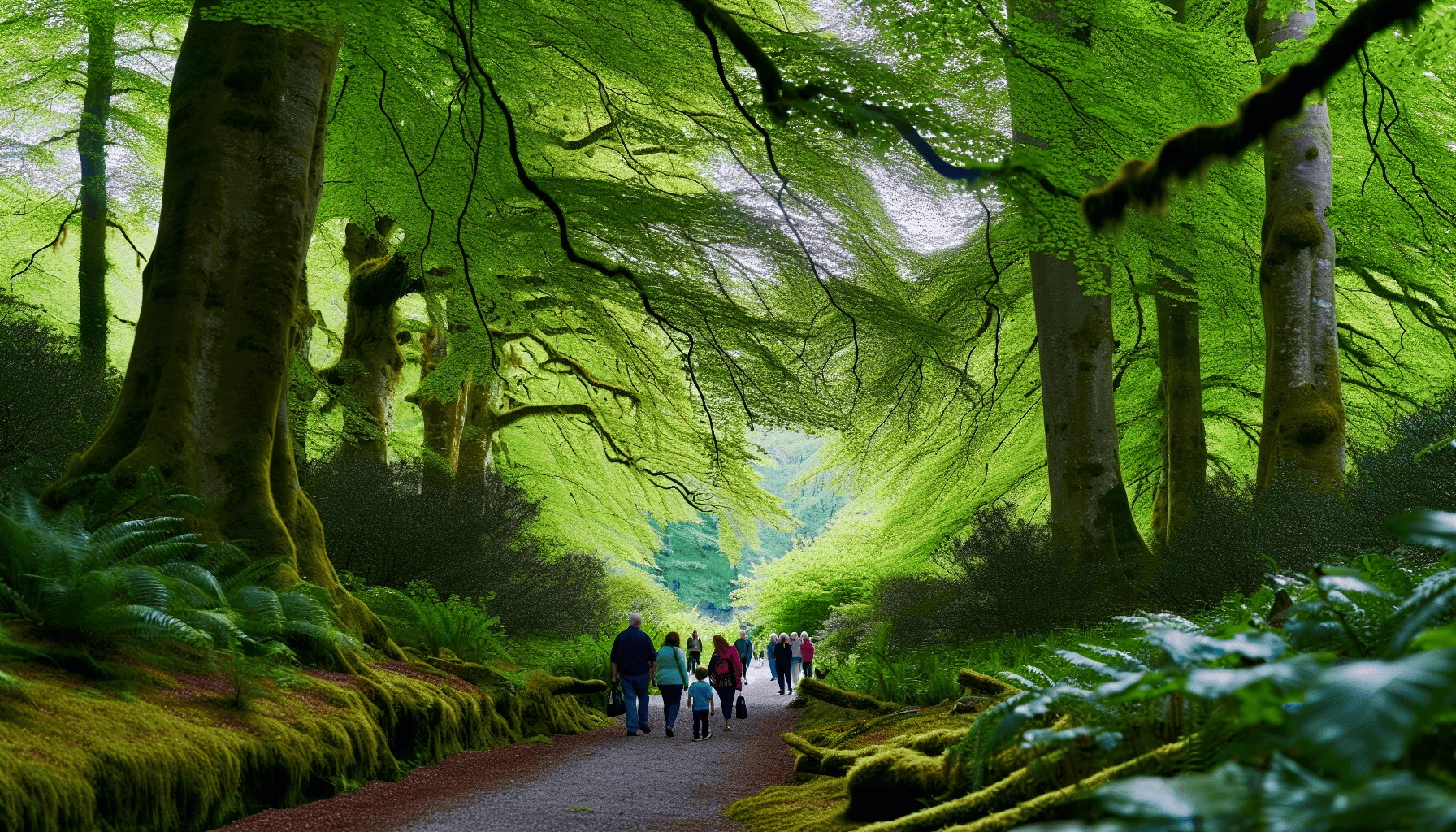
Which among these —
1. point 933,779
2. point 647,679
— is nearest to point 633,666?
point 647,679

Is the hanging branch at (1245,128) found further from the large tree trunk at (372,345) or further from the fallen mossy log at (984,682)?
the large tree trunk at (372,345)

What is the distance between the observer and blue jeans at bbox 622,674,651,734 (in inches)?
393

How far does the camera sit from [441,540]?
11.5m

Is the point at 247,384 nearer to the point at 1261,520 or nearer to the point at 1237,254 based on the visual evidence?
the point at 1261,520

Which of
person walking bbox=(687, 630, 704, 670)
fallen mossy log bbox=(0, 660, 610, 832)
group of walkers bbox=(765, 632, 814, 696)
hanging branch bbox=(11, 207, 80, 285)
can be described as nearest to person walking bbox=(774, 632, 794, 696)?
group of walkers bbox=(765, 632, 814, 696)

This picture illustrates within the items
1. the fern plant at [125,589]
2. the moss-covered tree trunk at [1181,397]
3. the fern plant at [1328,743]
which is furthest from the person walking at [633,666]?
the fern plant at [1328,743]

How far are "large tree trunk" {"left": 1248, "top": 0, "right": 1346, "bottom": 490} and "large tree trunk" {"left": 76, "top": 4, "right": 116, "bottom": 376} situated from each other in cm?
1349

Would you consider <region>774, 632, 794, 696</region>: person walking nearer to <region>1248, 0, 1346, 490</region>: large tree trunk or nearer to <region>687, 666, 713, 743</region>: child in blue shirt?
<region>687, 666, 713, 743</region>: child in blue shirt

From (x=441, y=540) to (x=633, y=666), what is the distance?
127 inches

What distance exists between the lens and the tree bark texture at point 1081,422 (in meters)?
9.70

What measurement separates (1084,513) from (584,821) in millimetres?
6831

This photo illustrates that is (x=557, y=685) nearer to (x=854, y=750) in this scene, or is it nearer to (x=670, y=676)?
(x=670, y=676)

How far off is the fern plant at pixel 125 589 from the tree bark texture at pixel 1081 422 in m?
7.55

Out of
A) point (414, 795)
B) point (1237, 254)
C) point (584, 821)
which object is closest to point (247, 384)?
point (414, 795)
